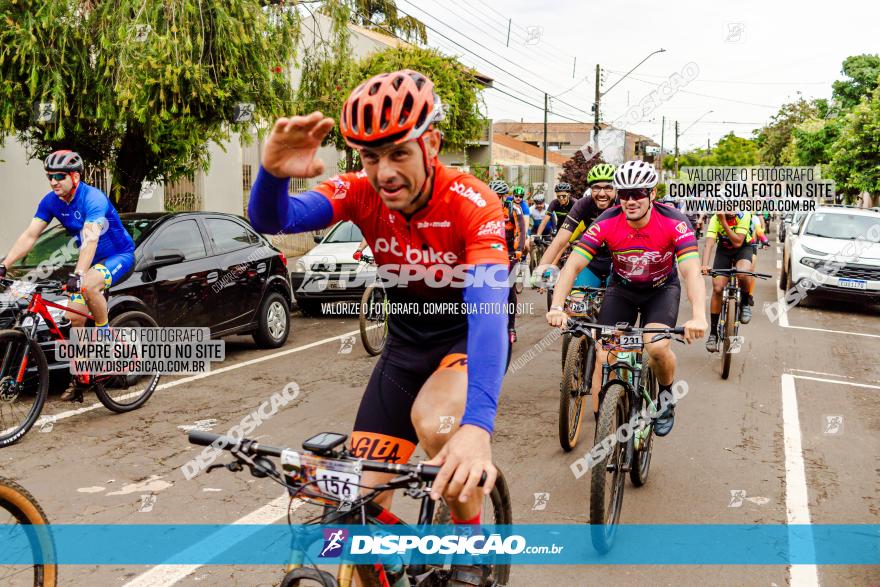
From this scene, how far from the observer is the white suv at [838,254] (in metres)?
14.3

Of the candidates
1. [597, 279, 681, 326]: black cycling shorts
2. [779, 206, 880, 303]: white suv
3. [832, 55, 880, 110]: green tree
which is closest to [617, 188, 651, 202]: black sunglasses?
[597, 279, 681, 326]: black cycling shorts

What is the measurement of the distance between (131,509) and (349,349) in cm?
550

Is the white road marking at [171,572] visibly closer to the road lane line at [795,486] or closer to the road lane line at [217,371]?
the road lane line at [795,486]

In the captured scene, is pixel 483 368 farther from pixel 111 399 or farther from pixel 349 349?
pixel 349 349

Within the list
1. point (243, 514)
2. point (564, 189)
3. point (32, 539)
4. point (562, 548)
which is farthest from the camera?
point (564, 189)

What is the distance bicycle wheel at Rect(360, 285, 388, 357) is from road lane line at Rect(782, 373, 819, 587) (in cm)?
469

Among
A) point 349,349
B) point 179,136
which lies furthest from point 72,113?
point 349,349

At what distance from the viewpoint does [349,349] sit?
1016 cm

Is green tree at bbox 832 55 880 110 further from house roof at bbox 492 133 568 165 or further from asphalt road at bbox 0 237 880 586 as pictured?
asphalt road at bbox 0 237 880 586

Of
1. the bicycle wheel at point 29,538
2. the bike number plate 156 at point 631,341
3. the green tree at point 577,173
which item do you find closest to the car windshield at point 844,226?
the bike number plate 156 at point 631,341

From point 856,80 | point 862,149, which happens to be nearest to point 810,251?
point 862,149

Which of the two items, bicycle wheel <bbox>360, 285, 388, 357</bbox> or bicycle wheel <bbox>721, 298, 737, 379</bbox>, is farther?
bicycle wheel <bbox>360, 285, 388, 357</bbox>

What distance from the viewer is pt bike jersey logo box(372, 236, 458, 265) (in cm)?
283

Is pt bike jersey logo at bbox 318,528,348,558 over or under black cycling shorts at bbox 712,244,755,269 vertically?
under
